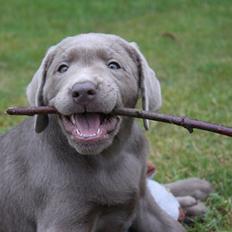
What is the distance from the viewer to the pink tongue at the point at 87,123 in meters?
3.69

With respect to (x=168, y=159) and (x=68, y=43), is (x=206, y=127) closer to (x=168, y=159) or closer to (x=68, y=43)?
(x=68, y=43)

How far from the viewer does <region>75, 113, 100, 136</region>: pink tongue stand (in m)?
3.69

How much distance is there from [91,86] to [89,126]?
9.4 inches

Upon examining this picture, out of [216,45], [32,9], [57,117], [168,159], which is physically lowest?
[32,9]

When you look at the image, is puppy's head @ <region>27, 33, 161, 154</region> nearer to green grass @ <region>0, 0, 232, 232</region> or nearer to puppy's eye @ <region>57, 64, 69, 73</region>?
puppy's eye @ <region>57, 64, 69, 73</region>

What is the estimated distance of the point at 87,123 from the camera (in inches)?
146

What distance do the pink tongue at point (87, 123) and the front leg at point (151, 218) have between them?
36.9 inches

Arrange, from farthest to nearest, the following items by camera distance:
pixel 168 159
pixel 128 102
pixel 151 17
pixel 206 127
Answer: pixel 151 17
pixel 168 159
pixel 128 102
pixel 206 127

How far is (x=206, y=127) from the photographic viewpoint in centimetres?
357

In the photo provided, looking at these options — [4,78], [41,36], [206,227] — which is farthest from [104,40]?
[41,36]

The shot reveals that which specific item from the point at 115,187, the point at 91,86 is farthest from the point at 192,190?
the point at 91,86

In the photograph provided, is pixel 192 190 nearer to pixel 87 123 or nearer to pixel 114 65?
pixel 114 65

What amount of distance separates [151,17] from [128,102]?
863 cm

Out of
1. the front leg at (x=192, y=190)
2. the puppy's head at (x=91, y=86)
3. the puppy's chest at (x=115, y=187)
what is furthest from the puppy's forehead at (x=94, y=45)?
the front leg at (x=192, y=190)
